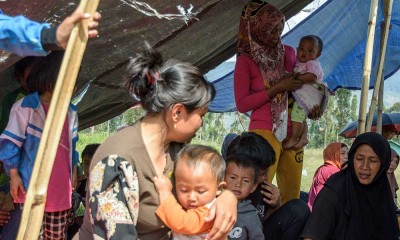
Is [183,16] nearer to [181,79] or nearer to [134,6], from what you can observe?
[134,6]

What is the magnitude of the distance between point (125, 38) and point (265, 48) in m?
0.91

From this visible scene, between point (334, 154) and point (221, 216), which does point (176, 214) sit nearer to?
point (221, 216)

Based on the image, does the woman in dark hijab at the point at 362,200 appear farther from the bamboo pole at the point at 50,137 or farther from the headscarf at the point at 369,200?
the bamboo pole at the point at 50,137

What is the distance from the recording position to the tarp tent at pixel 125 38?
3205 mm

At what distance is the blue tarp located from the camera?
6.79 m

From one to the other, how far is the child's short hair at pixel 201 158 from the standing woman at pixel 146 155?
0.16 ft

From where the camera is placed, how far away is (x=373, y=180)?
13.4ft

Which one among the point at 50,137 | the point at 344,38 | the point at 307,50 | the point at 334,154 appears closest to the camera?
the point at 50,137

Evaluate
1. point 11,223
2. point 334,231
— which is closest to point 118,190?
point 11,223

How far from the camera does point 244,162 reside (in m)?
3.38

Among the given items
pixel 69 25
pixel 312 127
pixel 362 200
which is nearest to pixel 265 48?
pixel 362 200

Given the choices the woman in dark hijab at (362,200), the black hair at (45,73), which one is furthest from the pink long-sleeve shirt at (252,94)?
the black hair at (45,73)

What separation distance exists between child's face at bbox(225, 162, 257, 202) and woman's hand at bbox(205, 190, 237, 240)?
674 mm

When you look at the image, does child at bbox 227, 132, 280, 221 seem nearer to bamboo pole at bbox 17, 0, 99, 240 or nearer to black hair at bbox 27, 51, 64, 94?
black hair at bbox 27, 51, 64, 94
